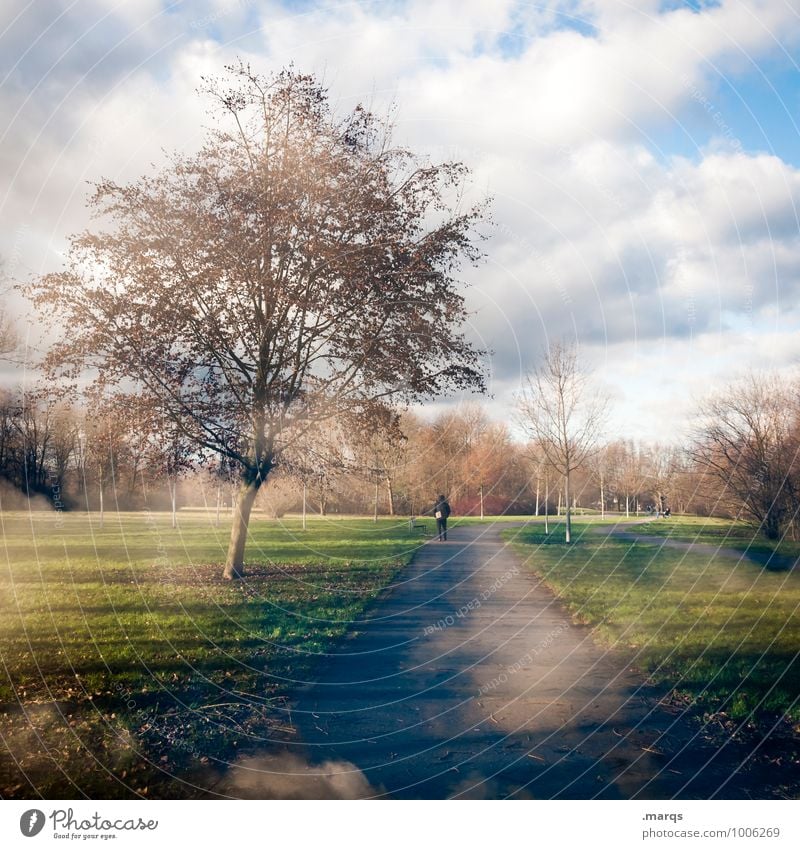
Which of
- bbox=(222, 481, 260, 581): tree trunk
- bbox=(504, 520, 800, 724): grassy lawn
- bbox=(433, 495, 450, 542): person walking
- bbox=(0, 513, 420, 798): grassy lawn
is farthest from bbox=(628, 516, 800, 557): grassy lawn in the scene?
bbox=(222, 481, 260, 581): tree trunk

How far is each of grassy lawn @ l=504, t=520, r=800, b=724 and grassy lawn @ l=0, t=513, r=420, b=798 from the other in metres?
4.49

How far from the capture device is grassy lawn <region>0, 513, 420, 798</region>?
5.12 metres

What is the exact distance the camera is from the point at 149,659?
7.88 m

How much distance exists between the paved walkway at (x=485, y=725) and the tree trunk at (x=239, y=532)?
4.58 metres

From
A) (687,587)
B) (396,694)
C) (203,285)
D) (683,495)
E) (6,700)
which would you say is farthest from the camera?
(683,495)

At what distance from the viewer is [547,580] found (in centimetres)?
1499

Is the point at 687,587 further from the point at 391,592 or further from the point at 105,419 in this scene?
the point at 105,419

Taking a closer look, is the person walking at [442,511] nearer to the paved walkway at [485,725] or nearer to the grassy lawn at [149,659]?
the grassy lawn at [149,659]

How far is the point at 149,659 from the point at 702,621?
866cm

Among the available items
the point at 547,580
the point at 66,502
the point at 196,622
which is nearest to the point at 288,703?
the point at 196,622

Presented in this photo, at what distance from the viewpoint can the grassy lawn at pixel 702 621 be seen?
680cm

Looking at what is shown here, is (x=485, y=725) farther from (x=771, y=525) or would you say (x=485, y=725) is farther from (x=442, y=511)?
(x=442, y=511)

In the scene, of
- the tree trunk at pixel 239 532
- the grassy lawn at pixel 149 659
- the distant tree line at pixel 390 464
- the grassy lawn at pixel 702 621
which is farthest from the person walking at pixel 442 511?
the tree trunk at pixel 239 532

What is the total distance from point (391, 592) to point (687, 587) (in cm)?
704
